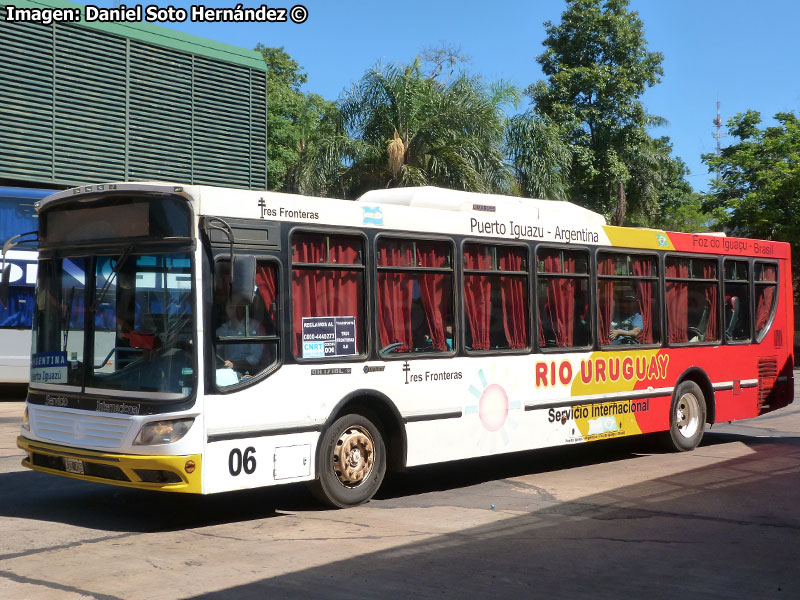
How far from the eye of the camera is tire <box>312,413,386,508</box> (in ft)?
28.2

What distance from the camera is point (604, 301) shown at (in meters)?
11.7

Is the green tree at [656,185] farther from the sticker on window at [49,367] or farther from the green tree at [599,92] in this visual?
the sticker on window at [49,367]

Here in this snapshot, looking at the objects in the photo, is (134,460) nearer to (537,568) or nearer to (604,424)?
(537,568)

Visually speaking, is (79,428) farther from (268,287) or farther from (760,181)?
(760,181)

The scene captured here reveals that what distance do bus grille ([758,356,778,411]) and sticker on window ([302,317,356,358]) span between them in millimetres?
7399

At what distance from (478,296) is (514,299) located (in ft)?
1.85

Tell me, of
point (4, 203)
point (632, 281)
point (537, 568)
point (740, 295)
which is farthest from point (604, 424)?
point (4, 203)

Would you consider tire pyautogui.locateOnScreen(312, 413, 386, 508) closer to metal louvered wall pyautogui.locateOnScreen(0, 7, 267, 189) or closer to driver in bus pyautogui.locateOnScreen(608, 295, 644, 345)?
driver in bus pyautogui.locateOnScreen(608, 295, 644, 345)

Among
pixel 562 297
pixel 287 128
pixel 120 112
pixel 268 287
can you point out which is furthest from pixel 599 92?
pixel 268 287

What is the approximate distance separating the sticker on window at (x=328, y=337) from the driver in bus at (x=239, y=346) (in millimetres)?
514

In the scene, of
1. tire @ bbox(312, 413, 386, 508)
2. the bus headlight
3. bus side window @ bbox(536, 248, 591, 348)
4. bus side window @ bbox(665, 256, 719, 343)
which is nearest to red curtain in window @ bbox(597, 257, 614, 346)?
bus side window @ bbox(536, 248, 591, 348)

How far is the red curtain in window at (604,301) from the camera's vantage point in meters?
11.6

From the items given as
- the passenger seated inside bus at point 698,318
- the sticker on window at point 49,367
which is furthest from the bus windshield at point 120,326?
the passenger seated inside bus at point 698,318

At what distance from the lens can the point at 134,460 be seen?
760 centimetres
